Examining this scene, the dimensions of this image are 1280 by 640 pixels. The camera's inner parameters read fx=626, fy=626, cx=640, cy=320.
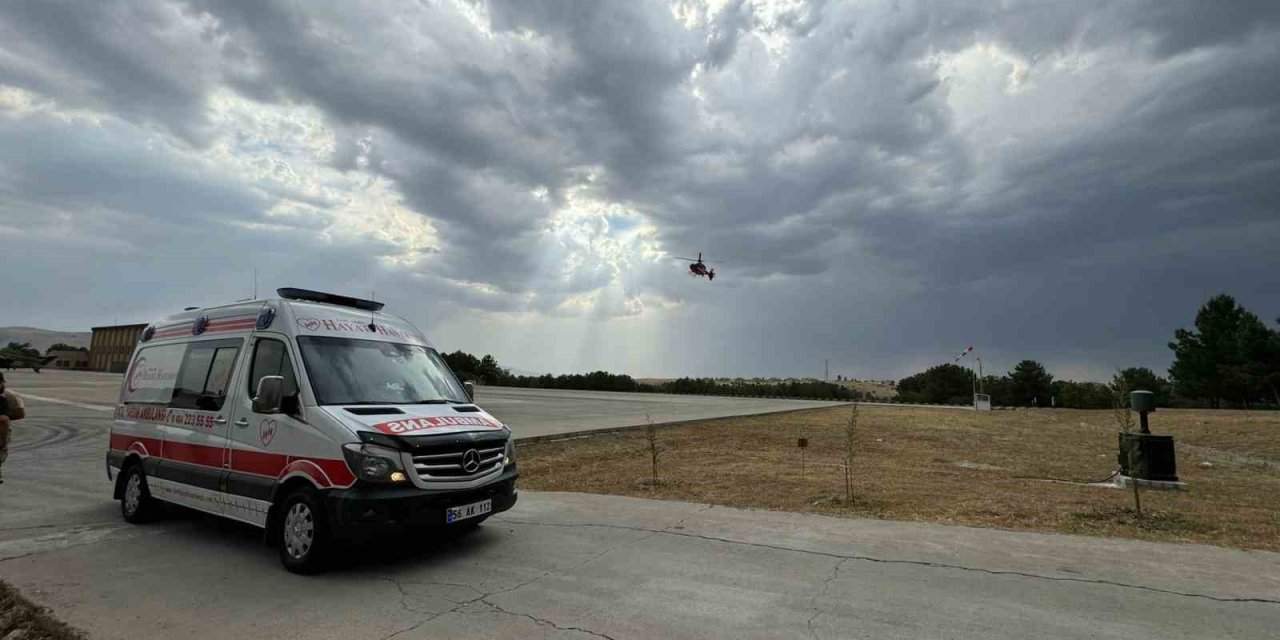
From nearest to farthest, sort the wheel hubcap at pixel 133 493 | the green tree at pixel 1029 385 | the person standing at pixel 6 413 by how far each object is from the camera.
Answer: the wheel hubcap at pixel 133 493
the person standing at pixel 6 413
the green tree at pixel 1029 385

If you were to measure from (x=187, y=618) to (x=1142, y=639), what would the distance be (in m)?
6.48

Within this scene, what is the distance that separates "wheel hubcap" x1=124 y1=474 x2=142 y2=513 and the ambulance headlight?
426cm

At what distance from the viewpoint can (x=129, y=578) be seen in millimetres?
5410

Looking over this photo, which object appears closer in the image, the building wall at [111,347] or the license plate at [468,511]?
the license plate at [468,511]

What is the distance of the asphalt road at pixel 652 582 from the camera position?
169 inches

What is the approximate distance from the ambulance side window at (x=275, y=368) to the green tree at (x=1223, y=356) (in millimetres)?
67181

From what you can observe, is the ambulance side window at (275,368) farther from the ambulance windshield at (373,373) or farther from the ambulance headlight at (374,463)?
the ambulance headlight at (374,463)

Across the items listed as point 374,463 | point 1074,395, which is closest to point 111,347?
point 374,463

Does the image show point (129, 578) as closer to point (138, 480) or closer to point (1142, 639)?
point (138, 480)

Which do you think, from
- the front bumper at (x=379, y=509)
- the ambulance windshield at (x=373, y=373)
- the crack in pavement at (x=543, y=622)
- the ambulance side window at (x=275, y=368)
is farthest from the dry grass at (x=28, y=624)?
the crack in pavement at (x=543, y=622)

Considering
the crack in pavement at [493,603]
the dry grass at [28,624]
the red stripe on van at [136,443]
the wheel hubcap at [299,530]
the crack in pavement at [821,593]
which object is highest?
the red stripe on van at [136,443]

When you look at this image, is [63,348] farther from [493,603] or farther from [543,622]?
[543,622]

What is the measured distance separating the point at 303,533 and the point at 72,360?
143m

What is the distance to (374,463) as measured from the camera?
531 centimetres
